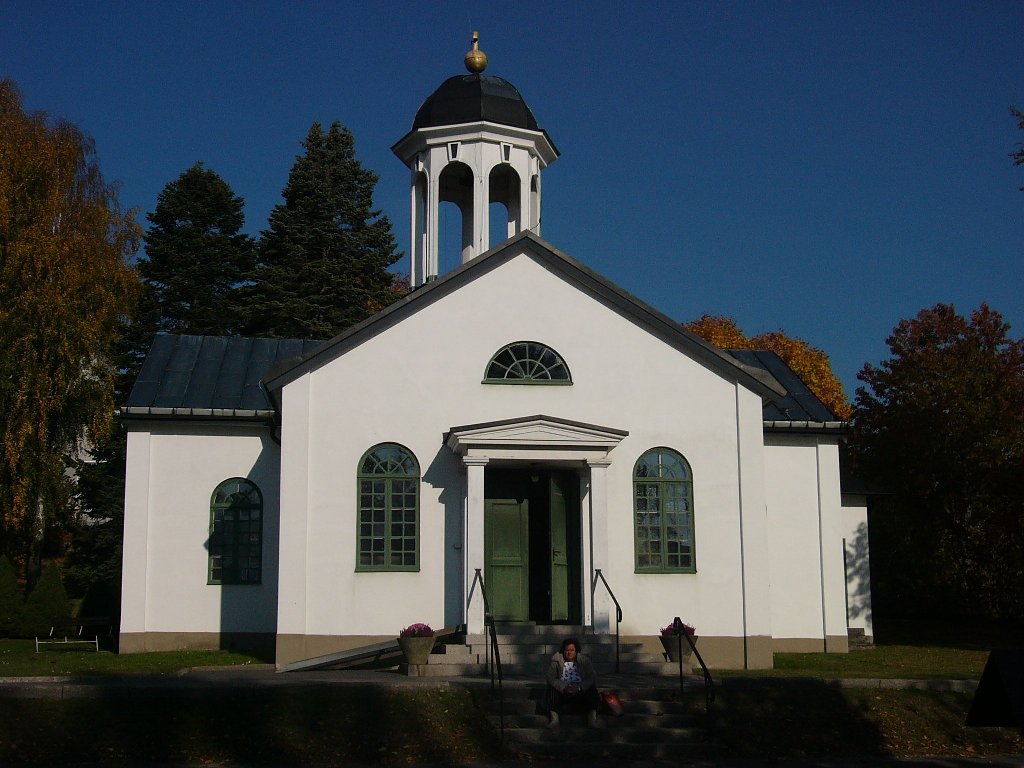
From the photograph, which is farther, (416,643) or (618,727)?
(416,643)

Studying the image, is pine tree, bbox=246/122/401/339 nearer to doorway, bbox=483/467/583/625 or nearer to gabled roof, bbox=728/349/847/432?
gabled roof, bbox=728/349/847/432

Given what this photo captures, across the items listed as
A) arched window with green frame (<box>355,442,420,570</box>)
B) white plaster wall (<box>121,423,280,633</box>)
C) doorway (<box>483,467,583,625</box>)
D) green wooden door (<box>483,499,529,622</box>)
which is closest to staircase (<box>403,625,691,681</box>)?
green wooden door (<box>483,499,529,622</box>)

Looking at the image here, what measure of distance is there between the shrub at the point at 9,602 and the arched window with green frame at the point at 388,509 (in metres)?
10.9

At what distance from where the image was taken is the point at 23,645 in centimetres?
2392

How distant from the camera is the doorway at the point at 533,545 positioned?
63.2 feet

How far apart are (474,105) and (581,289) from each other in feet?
18.3

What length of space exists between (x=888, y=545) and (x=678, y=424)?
17.7 metres

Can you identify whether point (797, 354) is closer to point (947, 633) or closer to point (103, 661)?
point (947, 633)

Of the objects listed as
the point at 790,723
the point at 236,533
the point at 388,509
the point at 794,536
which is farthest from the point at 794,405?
the point at 236,533

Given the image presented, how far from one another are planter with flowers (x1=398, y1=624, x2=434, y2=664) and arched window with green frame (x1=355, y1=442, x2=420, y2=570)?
86.7 inches

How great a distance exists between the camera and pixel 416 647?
55.3 feet

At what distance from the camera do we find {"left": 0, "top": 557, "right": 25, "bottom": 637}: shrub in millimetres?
25750

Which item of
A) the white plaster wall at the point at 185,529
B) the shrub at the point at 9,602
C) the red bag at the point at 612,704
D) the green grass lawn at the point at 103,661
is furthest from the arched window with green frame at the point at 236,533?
the red bag at the point at 612,704

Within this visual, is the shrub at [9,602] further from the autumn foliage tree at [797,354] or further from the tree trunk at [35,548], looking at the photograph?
the autumn foliage tree at [797,354]
